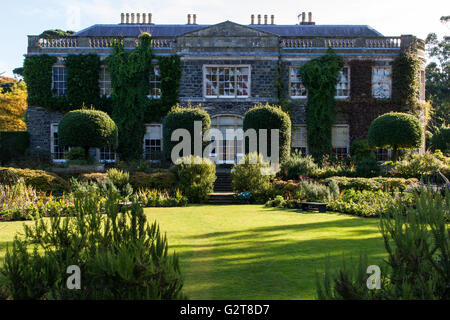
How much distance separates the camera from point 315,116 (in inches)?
987

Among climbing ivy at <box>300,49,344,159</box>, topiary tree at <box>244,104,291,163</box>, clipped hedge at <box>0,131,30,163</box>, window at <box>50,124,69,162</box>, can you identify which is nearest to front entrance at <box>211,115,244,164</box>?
topiary tree at <box>244,104,291,163</box>

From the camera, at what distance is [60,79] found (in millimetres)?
25594

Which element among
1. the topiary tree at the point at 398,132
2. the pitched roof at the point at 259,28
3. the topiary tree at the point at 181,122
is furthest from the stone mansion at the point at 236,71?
the pitched roof at the point at 259,28

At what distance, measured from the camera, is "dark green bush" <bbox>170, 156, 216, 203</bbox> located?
53.8 feet

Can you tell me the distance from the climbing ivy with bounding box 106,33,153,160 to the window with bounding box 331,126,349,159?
33.6 feet

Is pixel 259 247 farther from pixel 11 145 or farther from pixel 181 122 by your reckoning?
pixel 11 145

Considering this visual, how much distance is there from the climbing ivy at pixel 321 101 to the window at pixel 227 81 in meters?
3.22

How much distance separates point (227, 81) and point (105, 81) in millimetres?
6674

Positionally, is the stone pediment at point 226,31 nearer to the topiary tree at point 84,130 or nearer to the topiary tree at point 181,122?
the topiary tree at point 181,122

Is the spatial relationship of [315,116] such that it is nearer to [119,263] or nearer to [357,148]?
[357,148]

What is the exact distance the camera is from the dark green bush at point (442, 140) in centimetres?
2561

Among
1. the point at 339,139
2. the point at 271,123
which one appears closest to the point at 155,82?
the point at 271,123
